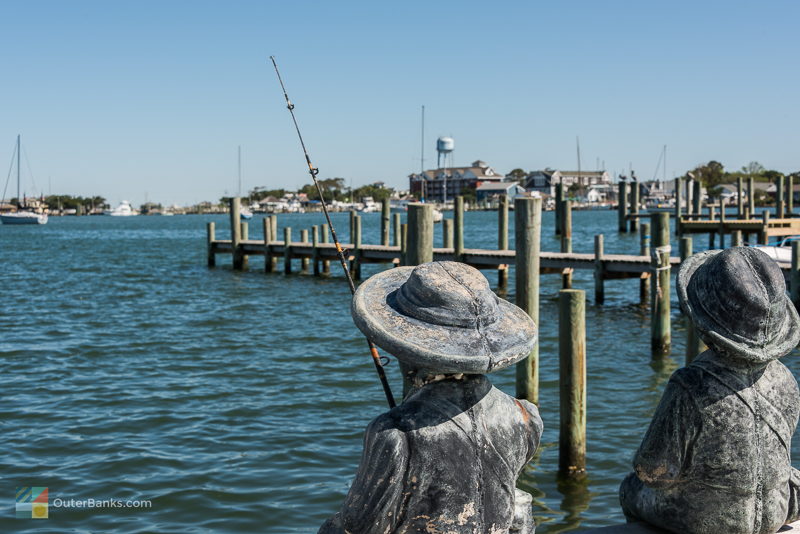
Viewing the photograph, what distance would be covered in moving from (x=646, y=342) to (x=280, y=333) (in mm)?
7160

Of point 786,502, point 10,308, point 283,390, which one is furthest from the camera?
point 10,308

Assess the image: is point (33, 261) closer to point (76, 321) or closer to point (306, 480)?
point (76, 321)

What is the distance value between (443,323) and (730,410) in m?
1.36

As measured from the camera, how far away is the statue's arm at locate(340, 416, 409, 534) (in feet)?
8.02

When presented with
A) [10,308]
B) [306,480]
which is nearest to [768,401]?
[306,480]

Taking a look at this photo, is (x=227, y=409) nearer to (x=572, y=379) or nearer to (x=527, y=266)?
(x=527, y=266)

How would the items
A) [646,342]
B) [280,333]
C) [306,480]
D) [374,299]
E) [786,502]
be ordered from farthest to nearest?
[280,333] < [646,342] < [306,480] < [786,502] < [374,299]

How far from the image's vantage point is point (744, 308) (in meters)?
3.09

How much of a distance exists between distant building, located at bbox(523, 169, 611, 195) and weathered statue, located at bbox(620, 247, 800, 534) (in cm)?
14546

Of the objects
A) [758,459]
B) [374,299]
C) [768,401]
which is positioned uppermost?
[374,299]

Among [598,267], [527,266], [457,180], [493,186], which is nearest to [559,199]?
[598,267]

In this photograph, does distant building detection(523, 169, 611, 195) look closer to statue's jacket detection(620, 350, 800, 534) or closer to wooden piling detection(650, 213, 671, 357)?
wooden piling detection(650, 213, 671, 357)

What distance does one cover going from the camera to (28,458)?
8.95 meters

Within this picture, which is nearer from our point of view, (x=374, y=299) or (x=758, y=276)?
(x=374, y=299)
